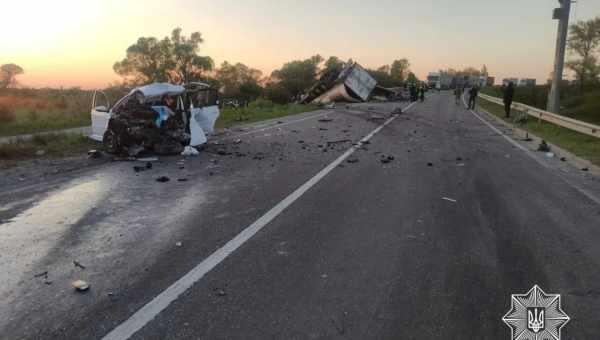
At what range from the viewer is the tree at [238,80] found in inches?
3644

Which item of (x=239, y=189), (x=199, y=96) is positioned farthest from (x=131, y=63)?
(x=239, y=189)

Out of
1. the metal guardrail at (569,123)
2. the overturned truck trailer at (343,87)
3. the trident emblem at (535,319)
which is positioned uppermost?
the overturned truck trailer at (343,87)

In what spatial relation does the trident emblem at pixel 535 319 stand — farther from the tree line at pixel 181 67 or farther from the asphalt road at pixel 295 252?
the tree line at pixel 181 67

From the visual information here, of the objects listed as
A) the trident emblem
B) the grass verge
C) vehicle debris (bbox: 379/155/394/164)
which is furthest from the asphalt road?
the grass verge

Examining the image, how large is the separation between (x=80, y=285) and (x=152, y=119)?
702 cm

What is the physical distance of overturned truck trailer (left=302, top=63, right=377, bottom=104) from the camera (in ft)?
121

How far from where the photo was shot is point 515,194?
6.90m

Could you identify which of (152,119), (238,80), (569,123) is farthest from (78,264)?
(238,80)

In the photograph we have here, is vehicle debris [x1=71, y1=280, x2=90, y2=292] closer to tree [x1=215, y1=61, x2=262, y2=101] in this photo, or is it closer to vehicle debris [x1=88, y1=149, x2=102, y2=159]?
vehicle debris [x1=88, y1=149, x2=102, y2=159]

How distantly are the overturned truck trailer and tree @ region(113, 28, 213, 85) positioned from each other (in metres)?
45.1

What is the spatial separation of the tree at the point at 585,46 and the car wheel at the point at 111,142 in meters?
75.5

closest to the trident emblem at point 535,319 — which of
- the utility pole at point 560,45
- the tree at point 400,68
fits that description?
the utility pole at point 560,45

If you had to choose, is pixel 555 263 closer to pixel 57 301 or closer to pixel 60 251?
pixel 57 301

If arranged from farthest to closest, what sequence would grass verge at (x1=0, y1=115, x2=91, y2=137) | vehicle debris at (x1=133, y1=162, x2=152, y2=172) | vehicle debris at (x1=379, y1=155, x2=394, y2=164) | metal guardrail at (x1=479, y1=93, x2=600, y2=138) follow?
1. grass verge at (x1=0, y1=115, x2=91, y2=137)
2. metal guardrail at (x1=479, y1=93, x2=600, y2=138)
3. vehicle debris at (x1=379, y1=155, x2=394, y2=164)
4. vehicle debris at (x1=133, y1=162, x2=152, y2=172)
